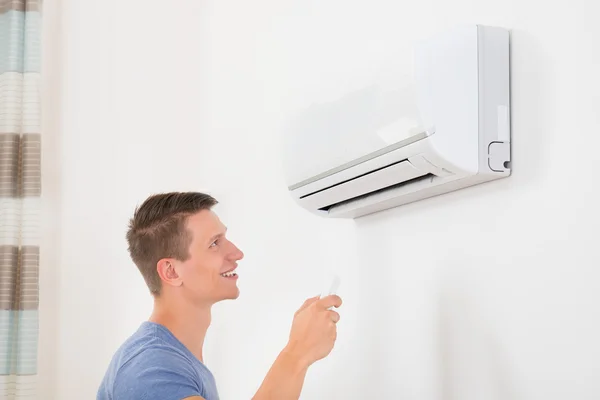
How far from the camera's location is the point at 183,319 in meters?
1.69

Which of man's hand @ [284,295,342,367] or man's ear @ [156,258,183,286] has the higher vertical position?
man's ear @ [156,258,183,286]

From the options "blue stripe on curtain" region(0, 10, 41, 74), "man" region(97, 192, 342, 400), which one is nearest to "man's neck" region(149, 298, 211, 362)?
"man" region(97, 192, 342, 400)

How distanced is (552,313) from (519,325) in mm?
81

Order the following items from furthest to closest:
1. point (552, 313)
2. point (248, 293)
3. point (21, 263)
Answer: point (21, 263) → point (248, 293) → point (552, 313)

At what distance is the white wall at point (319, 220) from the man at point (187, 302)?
0.67 ft

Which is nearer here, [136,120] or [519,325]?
[519,325]

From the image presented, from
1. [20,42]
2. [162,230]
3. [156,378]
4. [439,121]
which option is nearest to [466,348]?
[439,121]

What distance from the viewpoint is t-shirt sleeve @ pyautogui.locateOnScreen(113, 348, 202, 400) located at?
143cm

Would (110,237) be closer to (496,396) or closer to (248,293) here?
(248,293)

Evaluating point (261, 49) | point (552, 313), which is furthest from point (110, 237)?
point (552, 313)

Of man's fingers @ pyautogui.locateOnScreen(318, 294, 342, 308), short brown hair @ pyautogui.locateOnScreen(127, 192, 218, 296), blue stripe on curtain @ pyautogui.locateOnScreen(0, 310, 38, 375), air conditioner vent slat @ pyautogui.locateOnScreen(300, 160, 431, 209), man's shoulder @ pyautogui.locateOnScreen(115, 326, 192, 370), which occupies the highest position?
air conditioner vent slat @ pyautogui.locateOnScreen(300, 160, 431, 209)

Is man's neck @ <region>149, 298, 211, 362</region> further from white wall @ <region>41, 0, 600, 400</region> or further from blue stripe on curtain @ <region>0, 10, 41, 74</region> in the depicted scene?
blue stripe on curtain @ <region>0, 10, 41, 74</region>

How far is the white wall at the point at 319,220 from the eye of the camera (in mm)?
1255

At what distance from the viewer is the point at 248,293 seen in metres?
2.26
